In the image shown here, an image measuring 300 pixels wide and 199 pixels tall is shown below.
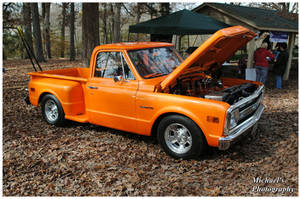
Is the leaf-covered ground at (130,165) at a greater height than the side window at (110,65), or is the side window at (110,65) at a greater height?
the side window at (110,65)

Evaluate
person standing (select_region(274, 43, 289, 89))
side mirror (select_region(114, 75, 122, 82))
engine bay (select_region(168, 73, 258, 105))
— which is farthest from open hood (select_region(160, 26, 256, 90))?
person standing (select_region(274, 43, 289, 89))

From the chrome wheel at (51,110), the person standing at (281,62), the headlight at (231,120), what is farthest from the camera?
the person standing at (281,62)

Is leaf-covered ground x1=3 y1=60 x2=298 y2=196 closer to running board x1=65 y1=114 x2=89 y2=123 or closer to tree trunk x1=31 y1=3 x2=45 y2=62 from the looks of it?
running board x1=65 y1=114 x2=89 y2=123

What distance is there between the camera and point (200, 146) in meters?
4.16

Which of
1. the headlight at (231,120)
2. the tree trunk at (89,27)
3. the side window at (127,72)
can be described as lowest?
the headlight at (231,120)

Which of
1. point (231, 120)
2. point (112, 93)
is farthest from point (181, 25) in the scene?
point (231, 120)

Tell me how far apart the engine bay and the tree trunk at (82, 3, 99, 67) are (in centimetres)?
516

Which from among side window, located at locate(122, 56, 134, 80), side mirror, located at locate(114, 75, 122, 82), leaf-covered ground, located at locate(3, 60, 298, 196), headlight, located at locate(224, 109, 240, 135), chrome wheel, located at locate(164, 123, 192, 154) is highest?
side window, located at locate(122, 56, 134, 80)

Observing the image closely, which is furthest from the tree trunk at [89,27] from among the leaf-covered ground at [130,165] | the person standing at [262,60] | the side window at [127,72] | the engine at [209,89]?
the person standing at [262,60]

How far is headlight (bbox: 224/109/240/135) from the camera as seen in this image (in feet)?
12.6

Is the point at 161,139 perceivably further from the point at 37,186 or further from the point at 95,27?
the point at 95,27

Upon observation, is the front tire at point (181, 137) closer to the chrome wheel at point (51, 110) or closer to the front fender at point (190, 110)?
the front fender at point (190, 110)

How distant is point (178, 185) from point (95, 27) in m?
7.08

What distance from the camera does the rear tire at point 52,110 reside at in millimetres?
5957
